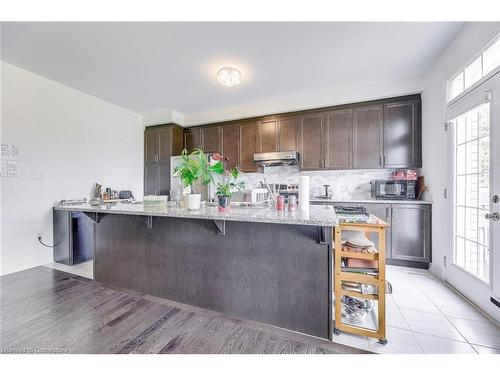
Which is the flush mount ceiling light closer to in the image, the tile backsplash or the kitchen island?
the kitchen island

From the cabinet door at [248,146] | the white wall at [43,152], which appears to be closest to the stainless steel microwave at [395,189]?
the cabinet door at [248,146]

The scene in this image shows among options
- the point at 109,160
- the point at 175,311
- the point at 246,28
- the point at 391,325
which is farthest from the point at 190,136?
the point at 391,325

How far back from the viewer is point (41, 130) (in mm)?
3039

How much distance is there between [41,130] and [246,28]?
3278 millimetres

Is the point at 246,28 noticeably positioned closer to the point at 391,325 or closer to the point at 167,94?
the point at 167,94

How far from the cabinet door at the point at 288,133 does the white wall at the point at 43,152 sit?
10.8 ft

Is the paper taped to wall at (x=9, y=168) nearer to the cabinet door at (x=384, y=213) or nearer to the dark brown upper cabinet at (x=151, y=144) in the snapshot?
the dark brown upper cabinet at (x=151, y=144)

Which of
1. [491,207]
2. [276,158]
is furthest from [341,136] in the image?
[491,207]

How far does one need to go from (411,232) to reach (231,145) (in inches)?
132

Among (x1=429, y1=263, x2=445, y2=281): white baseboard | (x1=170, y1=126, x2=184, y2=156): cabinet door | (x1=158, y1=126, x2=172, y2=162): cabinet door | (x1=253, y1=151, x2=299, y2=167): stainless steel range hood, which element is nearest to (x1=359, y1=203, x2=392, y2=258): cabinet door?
(x1=429, y1=263, x2=445, y2=281): white baseboard

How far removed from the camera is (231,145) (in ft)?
14.1

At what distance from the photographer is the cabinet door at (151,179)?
4613 millimetres

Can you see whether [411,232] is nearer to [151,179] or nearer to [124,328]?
[124,328]

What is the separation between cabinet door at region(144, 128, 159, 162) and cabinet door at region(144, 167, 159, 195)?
0.52 ft
